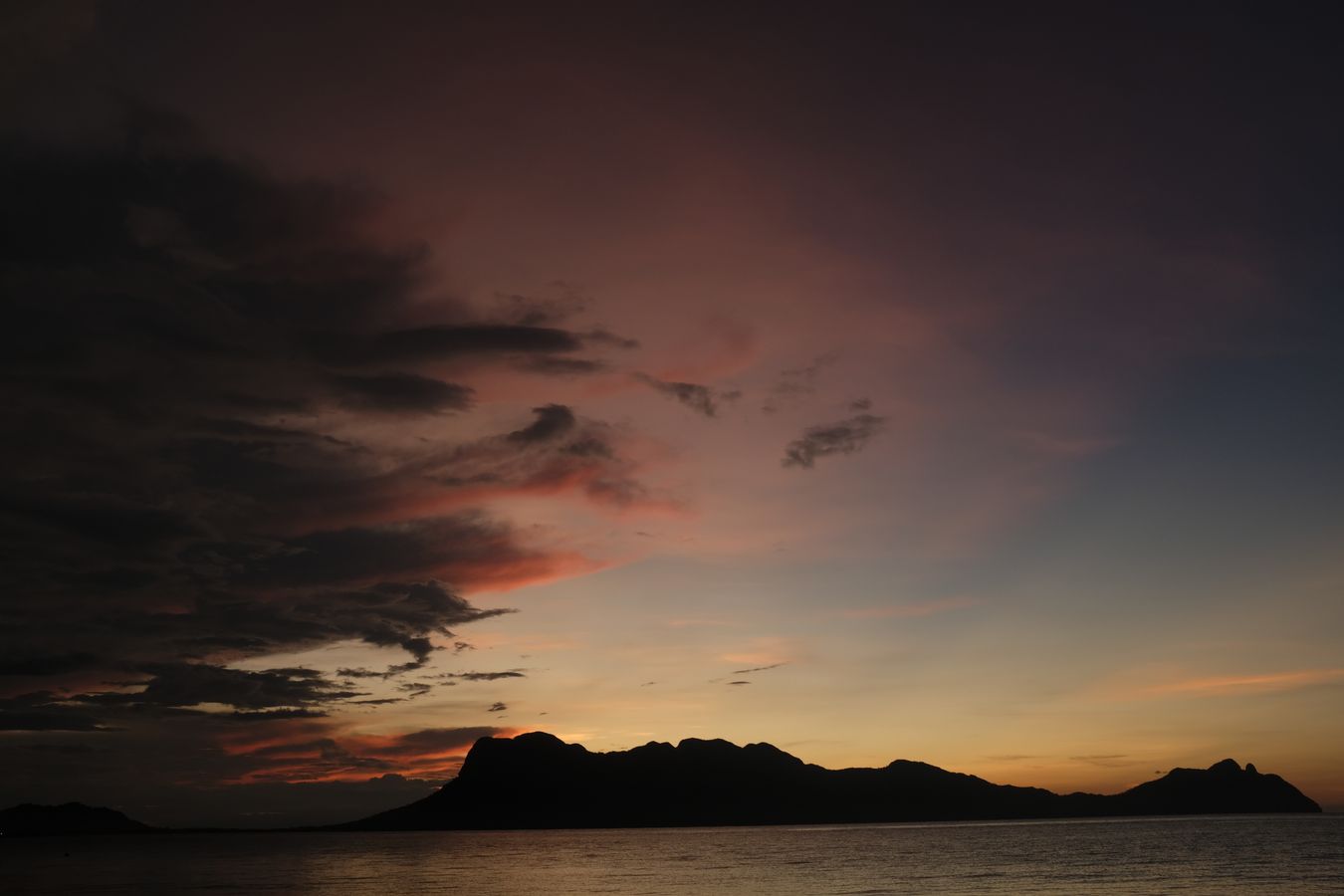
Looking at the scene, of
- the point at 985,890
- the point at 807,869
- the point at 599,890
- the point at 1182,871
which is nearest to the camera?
the point at 985,890

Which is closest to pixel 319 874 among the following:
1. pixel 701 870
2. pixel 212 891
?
pixel 212 891

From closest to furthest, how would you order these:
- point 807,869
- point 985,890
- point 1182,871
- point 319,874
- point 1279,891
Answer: point 1279,891 → point 985,890 → point 1182,871 → point 807,869 → point 319,874

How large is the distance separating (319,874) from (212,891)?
39.4 meters

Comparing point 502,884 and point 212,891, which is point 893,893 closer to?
point 502,884

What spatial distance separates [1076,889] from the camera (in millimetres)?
114750

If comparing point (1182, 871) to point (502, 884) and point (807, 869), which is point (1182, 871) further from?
point (502, 884)

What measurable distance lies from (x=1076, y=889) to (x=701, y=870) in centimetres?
7262

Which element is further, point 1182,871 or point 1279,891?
point 1182,871

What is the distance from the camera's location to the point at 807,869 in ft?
541

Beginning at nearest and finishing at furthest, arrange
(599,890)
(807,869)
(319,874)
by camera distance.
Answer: (599,890) < (807,869) < (319,874)

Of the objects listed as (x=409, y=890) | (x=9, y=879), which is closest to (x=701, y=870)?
(x=409, y=890)

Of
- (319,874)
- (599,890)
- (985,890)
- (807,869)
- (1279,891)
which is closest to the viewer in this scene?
(1279,891)

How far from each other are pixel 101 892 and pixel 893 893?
116m

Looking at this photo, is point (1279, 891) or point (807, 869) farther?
point (807, 869)
